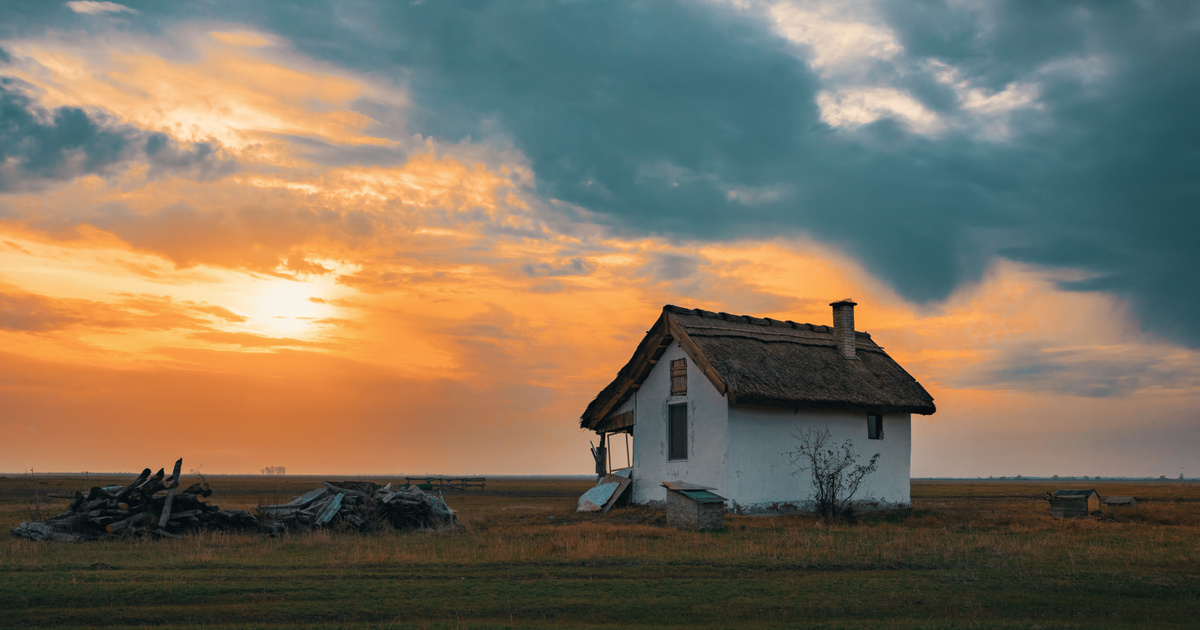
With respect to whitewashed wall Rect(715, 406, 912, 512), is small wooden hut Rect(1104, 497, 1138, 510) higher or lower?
lower

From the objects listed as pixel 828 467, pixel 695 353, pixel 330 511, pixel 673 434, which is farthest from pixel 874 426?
pixel 330 511

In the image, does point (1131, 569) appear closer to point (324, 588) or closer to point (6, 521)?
point (324, 588)

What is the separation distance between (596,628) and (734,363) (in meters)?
17.4

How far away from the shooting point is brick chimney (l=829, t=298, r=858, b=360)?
30.7 meters

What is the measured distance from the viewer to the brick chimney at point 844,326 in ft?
101

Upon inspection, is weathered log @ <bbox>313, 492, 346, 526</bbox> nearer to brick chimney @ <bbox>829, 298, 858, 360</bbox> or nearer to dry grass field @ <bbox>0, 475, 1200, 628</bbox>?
dry grass field @ <bbox>0, 475, 1200, 628</bbox>

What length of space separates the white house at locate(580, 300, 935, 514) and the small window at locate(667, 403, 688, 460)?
3 centimetres

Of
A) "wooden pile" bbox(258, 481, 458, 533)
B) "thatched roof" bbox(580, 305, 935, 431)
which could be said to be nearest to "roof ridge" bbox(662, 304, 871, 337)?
"thatched roof" bbox(580, 305, 935, 431)

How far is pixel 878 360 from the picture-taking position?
31734 millimetres

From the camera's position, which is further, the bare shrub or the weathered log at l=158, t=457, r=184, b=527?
the bare shrub

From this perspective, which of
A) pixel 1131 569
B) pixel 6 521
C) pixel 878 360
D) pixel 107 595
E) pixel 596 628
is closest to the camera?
pixel 596 628

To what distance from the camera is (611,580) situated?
41.1 feet

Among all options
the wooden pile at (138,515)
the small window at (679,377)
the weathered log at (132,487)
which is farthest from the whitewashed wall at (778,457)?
the weathered log at (132,487)

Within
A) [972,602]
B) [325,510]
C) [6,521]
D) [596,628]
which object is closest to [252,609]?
[596,628]
